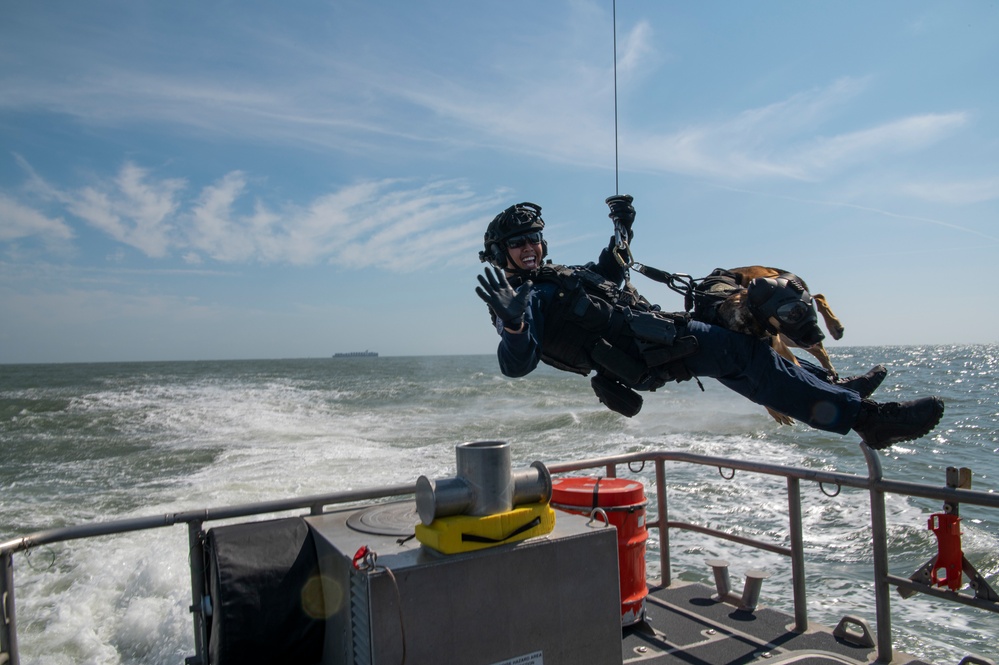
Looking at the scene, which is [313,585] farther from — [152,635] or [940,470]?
[940,470]

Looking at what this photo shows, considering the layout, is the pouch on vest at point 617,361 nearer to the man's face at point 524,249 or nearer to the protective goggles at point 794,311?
the man's face at point 524,249

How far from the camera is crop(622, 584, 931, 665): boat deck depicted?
11.7 ft

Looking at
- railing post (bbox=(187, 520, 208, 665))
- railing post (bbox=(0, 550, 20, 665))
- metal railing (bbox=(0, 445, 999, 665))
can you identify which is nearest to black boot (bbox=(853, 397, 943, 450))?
metal railing (bbox=(0, 445, 999, 665))

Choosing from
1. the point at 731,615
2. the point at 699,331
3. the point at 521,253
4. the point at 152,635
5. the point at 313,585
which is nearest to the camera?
the point at 313,585

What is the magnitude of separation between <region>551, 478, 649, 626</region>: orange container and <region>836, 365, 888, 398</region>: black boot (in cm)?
125

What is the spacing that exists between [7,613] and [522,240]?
2.48 meters

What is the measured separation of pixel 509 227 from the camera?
3.51 metres

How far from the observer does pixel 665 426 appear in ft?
65.7

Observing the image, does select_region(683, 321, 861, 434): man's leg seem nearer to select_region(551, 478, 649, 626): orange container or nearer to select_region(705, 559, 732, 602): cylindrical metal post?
select_region(551, 478, 649, 626): orange container

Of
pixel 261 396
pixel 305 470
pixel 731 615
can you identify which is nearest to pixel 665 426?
pixel 305 470

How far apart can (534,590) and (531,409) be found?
23.7 m

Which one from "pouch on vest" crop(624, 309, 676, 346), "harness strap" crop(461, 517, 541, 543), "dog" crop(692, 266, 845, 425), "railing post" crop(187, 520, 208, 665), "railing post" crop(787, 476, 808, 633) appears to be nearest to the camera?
"harness strap" crop(461, 517, 541, 543)

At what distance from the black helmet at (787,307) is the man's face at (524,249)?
99 cm

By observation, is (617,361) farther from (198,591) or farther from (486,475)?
(198,591)
